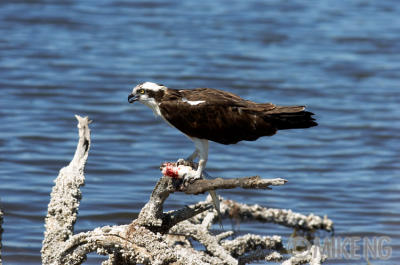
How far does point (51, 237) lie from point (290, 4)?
18403 millimetres

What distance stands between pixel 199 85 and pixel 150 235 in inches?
417

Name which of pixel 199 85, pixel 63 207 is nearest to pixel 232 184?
pixel 63 207

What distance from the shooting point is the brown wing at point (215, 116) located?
570cm

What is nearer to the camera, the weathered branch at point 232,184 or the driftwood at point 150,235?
the weathered branch at point 232,184

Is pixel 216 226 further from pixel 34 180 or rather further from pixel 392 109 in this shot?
pixel 392 109

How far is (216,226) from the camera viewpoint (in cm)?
888

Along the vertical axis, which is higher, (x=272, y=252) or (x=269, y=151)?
(x=269, y=151)

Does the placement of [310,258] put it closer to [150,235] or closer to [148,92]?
[150,235]

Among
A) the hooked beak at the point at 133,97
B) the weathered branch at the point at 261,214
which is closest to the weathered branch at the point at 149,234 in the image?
the hooked beak at the point at 133,97

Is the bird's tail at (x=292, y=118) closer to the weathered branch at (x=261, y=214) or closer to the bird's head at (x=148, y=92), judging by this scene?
the bird's head at (x=148, y=92)

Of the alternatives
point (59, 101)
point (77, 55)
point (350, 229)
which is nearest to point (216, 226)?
point (350, 229)

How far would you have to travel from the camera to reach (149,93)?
583 cm

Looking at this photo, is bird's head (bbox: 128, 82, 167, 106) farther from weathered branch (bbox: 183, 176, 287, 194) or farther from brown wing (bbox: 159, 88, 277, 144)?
weathered branch (bbox: 183, 176, 287, 194)

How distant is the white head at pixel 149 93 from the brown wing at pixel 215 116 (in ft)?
0.24
